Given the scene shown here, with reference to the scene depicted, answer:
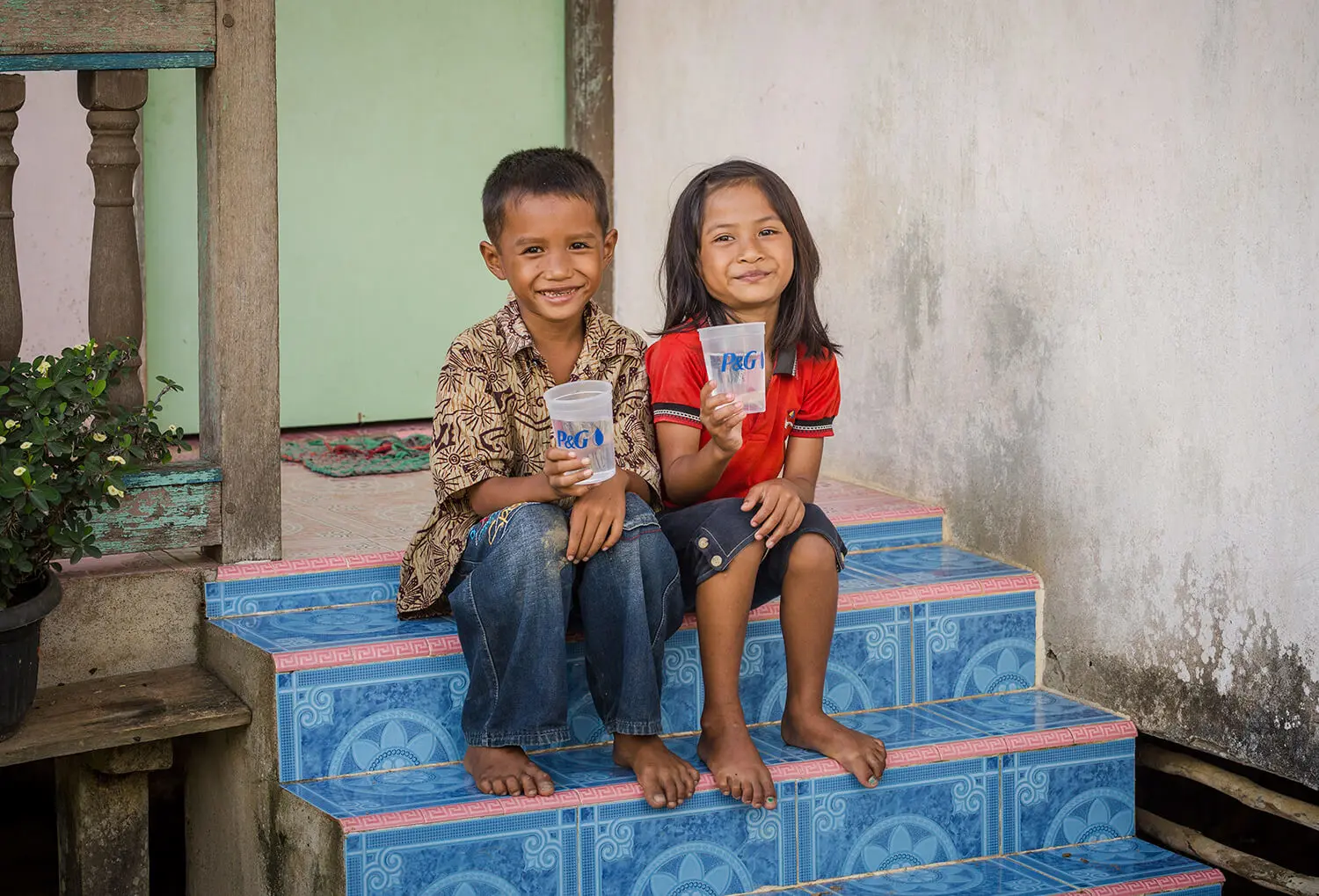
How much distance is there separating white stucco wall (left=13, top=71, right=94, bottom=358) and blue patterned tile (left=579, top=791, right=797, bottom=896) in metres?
2.59

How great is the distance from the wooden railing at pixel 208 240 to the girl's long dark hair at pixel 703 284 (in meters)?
0.85

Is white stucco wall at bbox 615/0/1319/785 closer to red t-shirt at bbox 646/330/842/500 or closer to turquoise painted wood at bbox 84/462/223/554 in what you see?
red t-shirt at bbox 646/330/842/500

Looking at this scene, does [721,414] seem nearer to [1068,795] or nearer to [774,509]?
[774,509]

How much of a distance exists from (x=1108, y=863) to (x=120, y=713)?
2.03 m

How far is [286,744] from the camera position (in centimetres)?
287

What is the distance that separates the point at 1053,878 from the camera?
301 cm

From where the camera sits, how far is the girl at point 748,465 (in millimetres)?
2832

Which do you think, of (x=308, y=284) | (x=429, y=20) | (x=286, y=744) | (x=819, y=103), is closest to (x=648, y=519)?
(x=286, y=744)

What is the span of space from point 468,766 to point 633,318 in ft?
9.09

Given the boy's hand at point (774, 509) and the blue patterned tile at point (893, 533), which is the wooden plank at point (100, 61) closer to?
the boy's hand at point (774, 509)

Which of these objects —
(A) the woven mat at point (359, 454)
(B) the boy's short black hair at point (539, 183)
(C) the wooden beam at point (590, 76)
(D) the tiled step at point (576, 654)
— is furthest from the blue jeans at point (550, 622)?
(C) the wooden beam at point (590, 76)

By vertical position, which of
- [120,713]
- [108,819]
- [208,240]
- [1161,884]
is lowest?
[1161,884]

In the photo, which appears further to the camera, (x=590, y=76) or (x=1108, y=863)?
(x=590, y=76)

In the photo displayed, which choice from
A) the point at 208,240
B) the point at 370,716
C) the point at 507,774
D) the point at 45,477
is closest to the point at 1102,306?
the point at 507,774
